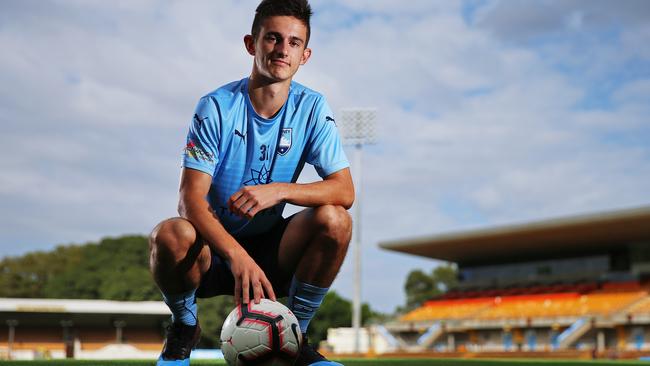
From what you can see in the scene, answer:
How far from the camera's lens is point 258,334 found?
10.2 feet

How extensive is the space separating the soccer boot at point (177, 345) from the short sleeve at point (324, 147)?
1.12 m

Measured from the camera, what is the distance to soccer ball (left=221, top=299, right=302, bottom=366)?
10.3 ft

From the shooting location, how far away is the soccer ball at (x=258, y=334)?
123 inches

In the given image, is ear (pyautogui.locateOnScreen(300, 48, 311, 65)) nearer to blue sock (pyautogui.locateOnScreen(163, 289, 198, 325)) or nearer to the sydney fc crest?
the sydney fc crest

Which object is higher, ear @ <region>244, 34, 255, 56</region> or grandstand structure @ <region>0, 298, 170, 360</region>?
ear @ <region>244, 34, 255, 56</region>

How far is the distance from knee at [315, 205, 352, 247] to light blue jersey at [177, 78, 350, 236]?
0.26 meters

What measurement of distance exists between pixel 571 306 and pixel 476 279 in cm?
1031

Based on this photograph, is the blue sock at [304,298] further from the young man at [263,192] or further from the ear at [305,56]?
the ear at [305,56]

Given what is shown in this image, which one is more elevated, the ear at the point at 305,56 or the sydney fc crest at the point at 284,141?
the ear at the point at 305,56

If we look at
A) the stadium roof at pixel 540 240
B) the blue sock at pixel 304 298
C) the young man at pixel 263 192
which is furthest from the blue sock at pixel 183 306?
the stadium roof at pixel 540 240

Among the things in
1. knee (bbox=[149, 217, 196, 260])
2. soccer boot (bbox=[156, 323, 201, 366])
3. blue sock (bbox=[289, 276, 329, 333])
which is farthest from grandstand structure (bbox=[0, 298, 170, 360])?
knee (bbox=[149, 217, 196, 260])

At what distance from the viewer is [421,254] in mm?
47531

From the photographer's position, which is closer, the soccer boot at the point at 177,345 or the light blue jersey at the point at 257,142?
the light blue jersey at the point at 257,142

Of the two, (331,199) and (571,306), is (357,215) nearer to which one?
(571,306)
